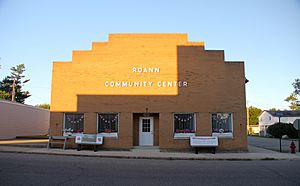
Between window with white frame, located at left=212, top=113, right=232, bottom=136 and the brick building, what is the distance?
2.5 inches

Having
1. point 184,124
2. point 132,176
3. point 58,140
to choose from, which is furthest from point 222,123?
point 58,140

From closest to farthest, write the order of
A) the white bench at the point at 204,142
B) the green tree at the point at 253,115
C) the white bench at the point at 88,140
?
the white bench at the point at 204,142, the white bench at the point at 88,140, the green tree at the point at 253,115

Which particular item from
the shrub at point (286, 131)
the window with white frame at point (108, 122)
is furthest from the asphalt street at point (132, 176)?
the shrub at point (286, 131)

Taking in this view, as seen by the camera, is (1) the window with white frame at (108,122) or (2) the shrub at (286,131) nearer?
(1) the window with white frame at (108,122)

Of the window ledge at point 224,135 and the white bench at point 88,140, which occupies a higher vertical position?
the window ledge at point 224,135

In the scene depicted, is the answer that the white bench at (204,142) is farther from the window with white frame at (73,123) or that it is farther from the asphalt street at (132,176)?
the window with white frame at (73,123)

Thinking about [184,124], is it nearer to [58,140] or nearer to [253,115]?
[58,140]

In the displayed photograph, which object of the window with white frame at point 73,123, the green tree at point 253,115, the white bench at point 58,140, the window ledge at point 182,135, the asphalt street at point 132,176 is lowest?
the asphalt street at point 132,176

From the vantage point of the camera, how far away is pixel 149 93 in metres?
18.5

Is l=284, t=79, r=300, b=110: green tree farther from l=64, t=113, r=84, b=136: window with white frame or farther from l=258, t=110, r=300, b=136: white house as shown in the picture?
A: l=64, t=113, r=84, b=136: window with white frame

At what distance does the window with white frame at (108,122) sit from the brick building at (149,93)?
0.04 ft

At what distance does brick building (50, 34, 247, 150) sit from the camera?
18.3 meters

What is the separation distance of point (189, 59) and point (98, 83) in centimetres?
633

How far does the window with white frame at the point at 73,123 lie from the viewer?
18.7m
